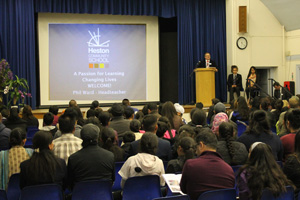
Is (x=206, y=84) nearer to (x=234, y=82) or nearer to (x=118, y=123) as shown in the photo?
(x=234, y=82)

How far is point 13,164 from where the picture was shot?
3.46 meters

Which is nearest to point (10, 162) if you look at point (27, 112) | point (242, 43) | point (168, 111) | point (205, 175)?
point (205, 175)

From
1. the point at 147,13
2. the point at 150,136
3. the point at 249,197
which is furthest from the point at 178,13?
the point at 249,197

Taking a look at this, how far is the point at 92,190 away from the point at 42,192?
0.38 meters

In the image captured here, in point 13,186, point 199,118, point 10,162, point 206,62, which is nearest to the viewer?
point 13,186

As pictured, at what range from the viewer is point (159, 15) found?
451 inches

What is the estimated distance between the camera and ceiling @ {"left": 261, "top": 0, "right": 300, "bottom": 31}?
36.3 feet

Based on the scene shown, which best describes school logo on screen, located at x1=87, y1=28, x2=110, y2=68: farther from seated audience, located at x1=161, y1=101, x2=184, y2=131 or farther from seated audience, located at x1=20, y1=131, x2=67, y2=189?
seated audience, located at x1=20, y1=131, x2=67, y2=189

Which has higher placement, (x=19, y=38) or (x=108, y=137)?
(x=19, y=38)

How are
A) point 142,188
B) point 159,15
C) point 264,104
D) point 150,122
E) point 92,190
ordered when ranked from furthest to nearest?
point 159,15 → point 264,104 → point 150,122 → point 142,188 → point 92,190

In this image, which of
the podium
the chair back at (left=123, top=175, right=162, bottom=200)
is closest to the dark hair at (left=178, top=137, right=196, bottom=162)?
the chair back at (left=123, top=175, right=162, bottom=200)

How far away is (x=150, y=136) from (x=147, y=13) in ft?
27.8

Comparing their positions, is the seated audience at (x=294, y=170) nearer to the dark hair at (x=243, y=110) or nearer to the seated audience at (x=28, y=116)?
the dark hair at (x=243, y=110)

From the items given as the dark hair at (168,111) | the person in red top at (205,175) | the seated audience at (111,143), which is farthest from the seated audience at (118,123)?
the person in red top at (205,175)
